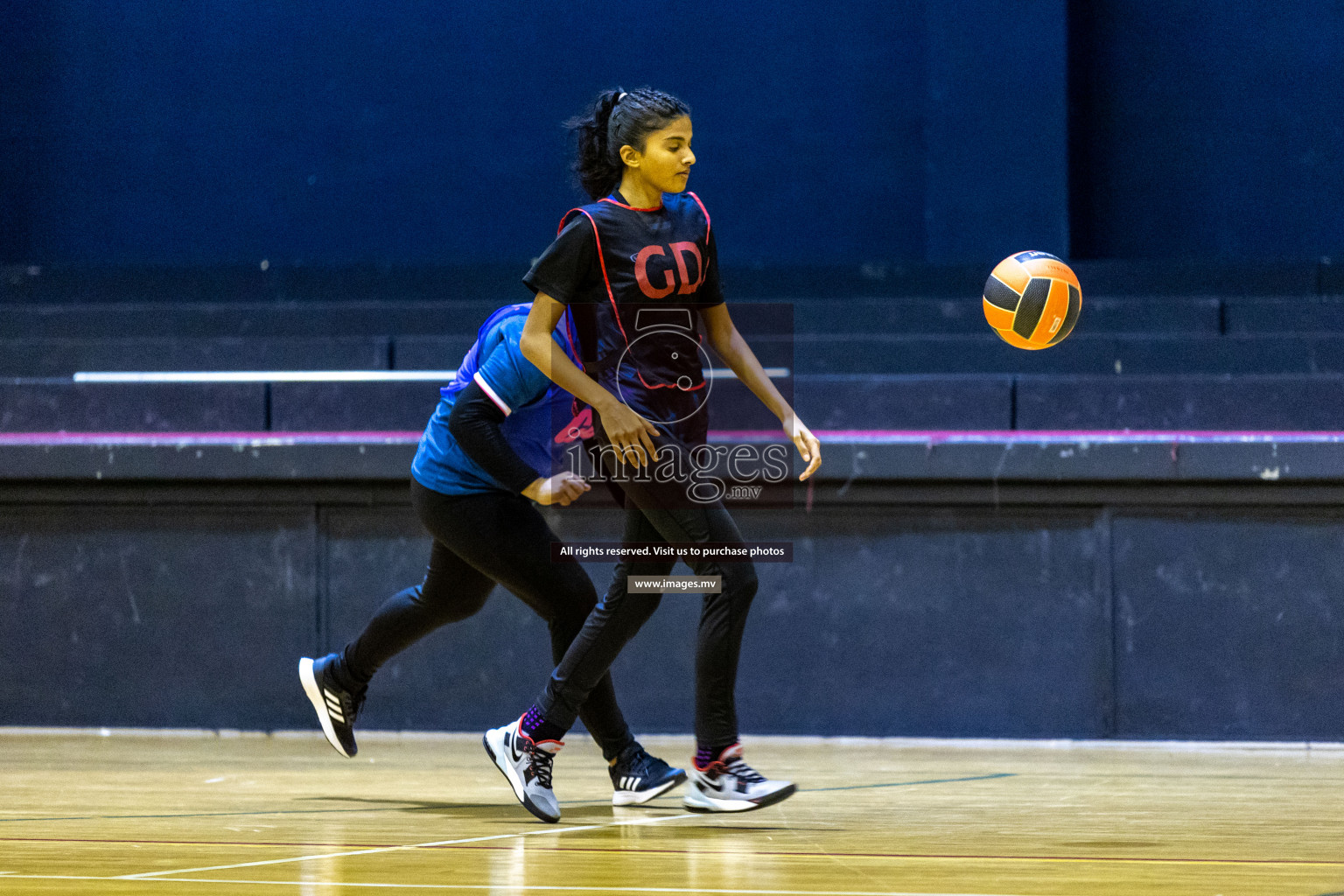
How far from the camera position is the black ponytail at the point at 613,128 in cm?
303

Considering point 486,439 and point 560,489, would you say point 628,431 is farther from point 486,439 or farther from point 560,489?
point 486,439

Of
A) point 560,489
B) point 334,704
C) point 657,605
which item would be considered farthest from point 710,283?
point 334,704

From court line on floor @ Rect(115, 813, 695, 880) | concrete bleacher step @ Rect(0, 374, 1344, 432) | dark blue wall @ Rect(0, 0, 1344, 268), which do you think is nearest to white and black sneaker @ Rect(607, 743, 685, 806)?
court line on floor @ Rect(115, 813, 695, 880)

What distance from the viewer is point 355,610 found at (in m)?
4.73

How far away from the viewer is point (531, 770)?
10.2 ft

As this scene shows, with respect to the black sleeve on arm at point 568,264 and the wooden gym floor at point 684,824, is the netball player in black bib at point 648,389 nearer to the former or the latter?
the black sleeve on arm at point 568,264

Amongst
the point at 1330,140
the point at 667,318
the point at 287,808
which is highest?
the point at 1330,140

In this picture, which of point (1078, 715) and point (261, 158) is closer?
point (1078, 715)

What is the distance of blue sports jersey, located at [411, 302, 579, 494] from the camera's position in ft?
10.5

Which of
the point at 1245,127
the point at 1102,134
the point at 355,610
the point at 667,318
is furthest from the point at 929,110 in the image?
the point at 667,318

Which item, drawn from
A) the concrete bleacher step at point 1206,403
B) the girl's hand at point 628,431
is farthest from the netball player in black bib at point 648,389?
the concrete bleacher step at point 1206,403

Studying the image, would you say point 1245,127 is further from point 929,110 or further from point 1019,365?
point 1019,365

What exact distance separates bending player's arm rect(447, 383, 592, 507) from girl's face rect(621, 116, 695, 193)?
1.77 ft

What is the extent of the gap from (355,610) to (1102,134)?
129 inches
